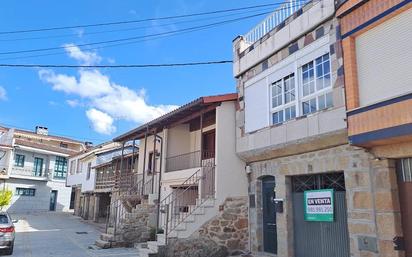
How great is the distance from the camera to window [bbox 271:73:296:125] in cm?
1095

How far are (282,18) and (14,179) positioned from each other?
35.9 m

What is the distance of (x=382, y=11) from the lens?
795cm

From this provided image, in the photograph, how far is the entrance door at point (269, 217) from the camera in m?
11.8

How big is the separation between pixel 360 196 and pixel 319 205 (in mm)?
1652

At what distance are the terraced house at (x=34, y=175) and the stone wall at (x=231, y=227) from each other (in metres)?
31.9

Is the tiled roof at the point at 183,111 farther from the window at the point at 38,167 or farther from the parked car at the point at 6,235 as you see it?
the window at the point at 38,167

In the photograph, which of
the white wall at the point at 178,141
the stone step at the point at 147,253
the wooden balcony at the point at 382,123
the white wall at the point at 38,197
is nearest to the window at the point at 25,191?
the white wall at the point at 38,197

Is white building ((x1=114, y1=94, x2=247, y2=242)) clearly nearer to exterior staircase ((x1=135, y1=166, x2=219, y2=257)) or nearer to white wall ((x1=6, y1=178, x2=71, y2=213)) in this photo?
exterior staircase ((x1=135, y1=166, x2=219, y2=257))

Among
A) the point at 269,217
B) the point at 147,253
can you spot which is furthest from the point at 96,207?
the point at 269,217

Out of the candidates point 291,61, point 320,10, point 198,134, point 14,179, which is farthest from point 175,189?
point 14,179

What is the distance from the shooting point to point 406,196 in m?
7.73

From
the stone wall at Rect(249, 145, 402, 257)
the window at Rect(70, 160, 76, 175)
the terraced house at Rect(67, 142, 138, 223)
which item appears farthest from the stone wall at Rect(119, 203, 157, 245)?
the window at Rect(70, 160, 76, 175)

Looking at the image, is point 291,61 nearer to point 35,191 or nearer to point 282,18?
point 282,18

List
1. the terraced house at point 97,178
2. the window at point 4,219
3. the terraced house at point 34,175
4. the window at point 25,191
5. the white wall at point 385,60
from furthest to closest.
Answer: the window at point 25,191 → the terraced house at point 34,175 → the terraced house at point 97,178 → the window at point 4,219 → the white wall at point 385,60
